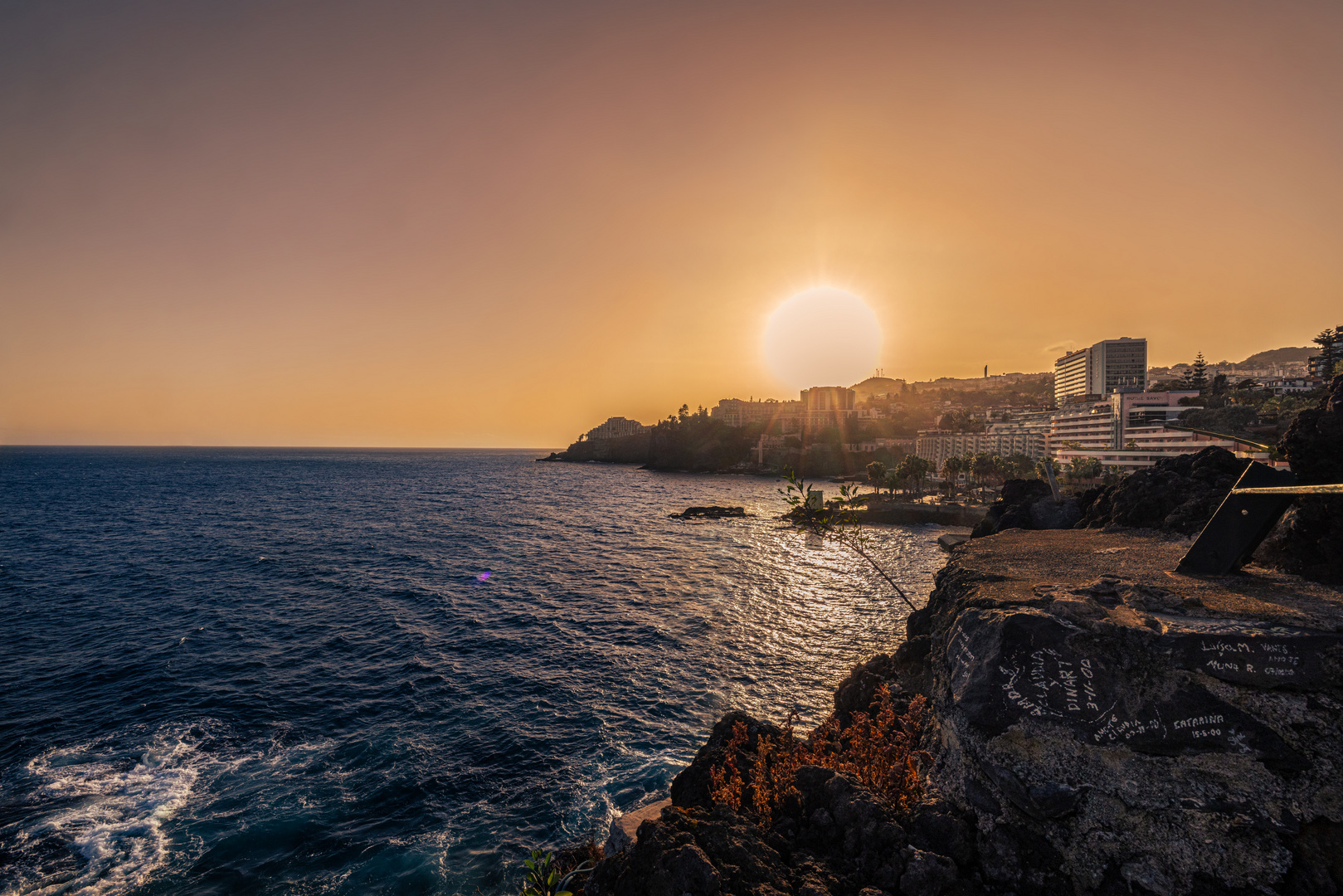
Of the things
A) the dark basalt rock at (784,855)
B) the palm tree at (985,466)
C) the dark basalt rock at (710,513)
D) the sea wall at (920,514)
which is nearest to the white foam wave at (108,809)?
the dark basalt rock at (784,855)

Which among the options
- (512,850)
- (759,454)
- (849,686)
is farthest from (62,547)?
(759,454)

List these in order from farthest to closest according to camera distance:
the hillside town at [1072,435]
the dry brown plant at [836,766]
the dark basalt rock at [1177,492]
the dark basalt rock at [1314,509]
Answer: the hillside town at [1072,435]
the dark basalt rock at [1177,492]
the dark basalt rock at [1314,509]
the dry brown plant at [836,766]

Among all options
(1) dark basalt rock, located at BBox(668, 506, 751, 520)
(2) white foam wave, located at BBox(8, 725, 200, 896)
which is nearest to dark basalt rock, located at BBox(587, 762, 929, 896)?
(2) white foam wave, located at BBox(8, 725, 200, 896)

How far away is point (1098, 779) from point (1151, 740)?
81cm

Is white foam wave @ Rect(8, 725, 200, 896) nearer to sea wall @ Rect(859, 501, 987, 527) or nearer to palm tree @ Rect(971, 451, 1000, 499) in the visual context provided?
sea wall @ Rect(859, 501, 987, 527)

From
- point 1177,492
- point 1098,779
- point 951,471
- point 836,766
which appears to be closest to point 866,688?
point 836,766

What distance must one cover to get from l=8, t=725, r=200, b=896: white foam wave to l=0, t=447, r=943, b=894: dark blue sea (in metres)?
0.06

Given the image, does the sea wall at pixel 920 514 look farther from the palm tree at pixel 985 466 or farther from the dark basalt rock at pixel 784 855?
the dark basalt rock at pixel 784 855

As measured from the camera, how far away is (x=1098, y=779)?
658 centimetres

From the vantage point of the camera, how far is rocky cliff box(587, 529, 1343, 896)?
5965 millimetres

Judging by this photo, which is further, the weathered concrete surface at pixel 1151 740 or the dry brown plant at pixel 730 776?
the dry brown plant at pixel 730 776

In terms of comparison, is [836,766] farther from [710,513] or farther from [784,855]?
[710,513]

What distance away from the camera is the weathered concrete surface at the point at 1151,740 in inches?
233

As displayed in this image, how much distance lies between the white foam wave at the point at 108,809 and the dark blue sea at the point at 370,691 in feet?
0.19
